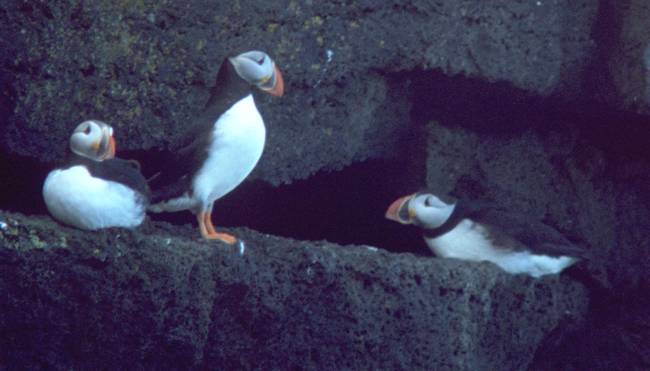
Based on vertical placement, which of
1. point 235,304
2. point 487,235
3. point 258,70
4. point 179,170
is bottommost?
point 235,304

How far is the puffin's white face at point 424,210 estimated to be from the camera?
16.1ft

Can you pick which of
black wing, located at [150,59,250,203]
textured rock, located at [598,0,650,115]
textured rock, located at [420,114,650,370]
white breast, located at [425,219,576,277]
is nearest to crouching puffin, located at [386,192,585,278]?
white breast, located at [425,219,576,277]

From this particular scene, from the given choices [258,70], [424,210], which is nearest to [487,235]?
[424,210]

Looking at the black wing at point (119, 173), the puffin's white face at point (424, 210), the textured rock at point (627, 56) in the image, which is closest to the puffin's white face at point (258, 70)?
the black wing at point (119, 173)

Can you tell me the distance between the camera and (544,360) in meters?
5.11

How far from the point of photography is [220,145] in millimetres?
4277

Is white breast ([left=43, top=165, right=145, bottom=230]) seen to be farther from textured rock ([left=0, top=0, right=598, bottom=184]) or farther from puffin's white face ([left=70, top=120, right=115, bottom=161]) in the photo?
textured rock ([left=0, top=0, right=598, bottom=184])

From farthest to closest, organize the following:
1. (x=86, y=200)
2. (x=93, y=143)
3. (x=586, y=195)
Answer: (x=586, y=195) < (x=93, y=143) < (x=86, y=200)

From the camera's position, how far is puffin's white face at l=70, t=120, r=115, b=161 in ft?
13.0

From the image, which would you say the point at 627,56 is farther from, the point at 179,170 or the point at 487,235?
the point at 179,170

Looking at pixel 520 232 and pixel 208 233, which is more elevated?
pixel 520 232

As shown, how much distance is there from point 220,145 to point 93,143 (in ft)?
1.67

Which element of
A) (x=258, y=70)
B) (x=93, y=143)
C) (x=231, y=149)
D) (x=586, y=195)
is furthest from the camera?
(x=586, y=195)

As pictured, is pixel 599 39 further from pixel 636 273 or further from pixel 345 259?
pixel 345 259
